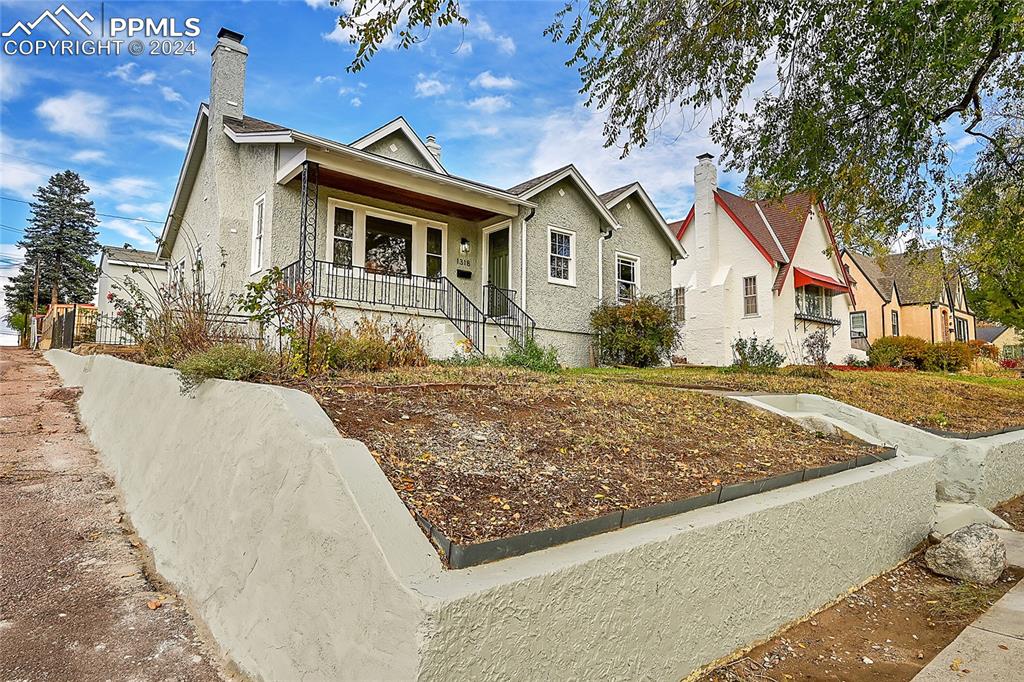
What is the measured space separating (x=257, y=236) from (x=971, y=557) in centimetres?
1153

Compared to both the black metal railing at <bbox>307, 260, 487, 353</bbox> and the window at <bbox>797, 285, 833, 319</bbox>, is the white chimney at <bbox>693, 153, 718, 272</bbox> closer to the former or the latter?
the window at <bbox>797, 285, 833, 319</bbox>

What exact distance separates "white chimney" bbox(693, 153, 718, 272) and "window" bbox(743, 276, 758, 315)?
1314 mm

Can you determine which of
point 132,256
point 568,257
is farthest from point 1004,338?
point 132,256

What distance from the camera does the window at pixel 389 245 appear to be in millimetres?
11955

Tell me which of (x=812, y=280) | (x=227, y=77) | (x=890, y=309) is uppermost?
(x=227, y=77)

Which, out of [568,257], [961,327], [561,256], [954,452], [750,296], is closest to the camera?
[954,452]

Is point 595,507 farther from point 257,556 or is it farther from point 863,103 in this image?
point 863,103

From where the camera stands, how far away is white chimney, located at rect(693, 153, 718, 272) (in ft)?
69.9

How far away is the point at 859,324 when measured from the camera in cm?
2948

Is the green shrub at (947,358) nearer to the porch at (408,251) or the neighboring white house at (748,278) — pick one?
the neighboring white house at (748,278)

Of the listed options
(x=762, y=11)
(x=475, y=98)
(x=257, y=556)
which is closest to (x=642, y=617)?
(x=257, y=556)

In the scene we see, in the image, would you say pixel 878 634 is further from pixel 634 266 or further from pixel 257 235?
pixel 634 266

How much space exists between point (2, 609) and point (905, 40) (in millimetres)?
8381

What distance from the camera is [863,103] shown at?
6.86m
